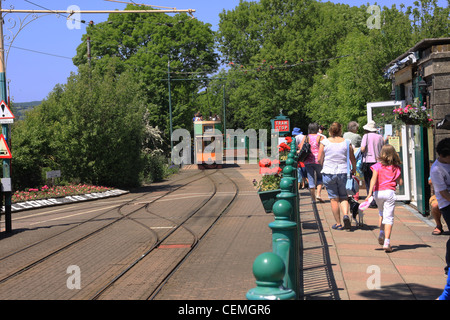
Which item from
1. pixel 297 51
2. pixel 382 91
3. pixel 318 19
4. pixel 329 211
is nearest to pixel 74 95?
pixel 382 91

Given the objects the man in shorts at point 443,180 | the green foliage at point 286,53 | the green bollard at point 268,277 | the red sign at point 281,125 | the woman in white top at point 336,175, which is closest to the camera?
the green bollard at point 268,277

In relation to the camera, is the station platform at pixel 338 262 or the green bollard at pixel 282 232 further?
the station platform at pixel 338 262

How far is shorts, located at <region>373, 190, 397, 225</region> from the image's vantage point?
26.2 feet

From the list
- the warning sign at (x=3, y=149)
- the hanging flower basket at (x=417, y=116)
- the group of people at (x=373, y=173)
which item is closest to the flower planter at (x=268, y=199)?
the group of people at (x=373, y=173)

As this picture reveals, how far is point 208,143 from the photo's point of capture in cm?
3953

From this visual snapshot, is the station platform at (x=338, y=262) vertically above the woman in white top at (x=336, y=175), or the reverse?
the woman in white top at (x=336, y=175)

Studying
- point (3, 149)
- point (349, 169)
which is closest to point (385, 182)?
point (349, 169)

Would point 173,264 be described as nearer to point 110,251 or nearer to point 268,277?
point 110,251

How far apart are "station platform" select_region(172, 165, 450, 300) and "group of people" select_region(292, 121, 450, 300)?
1.11 ft

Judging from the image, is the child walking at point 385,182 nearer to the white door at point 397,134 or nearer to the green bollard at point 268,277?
the white door at point 397,134

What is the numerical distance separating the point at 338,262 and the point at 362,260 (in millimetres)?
353

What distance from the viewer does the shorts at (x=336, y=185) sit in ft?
31.2

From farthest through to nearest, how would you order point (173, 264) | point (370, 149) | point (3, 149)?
point (3, 149), point (370, 149), point (173, 264)

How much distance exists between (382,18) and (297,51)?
20892 mm
